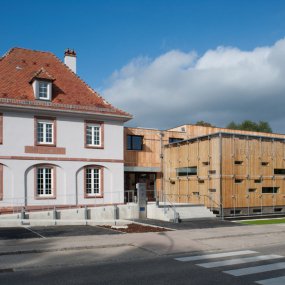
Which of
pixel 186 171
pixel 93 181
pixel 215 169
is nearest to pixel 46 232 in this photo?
pixel 93 181

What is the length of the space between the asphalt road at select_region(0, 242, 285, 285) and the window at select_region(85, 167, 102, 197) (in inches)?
629

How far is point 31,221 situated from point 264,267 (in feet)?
45.0

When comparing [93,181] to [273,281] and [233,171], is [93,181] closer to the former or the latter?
[233,171]

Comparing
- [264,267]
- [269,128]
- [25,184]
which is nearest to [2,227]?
[25,184]

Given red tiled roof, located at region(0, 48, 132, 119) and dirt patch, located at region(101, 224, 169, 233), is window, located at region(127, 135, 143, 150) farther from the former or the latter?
dirt patch, located at region(101, 224, 169, 233)

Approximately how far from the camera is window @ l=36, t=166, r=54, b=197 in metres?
25.6

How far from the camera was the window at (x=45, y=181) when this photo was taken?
25.6 metres

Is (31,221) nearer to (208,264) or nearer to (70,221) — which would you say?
(70,221)

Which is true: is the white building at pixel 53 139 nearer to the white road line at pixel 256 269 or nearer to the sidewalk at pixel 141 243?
the sidewalk at pixel 141 243

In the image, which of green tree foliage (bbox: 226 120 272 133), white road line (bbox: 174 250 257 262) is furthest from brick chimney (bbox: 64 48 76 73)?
green tree foliage (bbox: 226 120 272 133)

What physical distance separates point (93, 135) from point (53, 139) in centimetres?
294

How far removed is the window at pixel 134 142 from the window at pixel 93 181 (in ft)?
13.4

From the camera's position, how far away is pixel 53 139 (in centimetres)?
2625

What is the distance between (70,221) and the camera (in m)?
21.5
